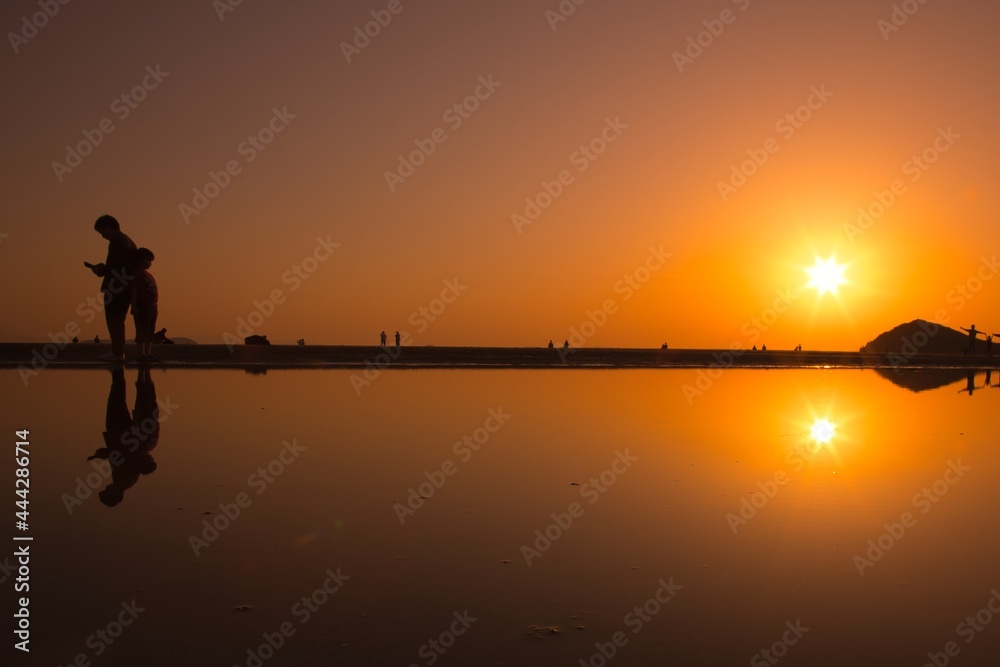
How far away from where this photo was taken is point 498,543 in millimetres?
6832

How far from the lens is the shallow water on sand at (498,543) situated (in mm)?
4844

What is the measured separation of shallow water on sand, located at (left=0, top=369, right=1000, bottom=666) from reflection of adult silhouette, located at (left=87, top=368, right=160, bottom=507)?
74 mm

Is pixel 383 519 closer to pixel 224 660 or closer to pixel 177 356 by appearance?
pixel 224 660

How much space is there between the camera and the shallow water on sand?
15.9 ft

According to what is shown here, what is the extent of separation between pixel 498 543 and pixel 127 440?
6661mm

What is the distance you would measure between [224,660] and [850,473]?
8.42 m

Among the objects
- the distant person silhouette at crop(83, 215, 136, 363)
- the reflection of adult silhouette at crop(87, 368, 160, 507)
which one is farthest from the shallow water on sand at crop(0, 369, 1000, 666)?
the distant person silhouette at crop(83, 215, 136, 363)

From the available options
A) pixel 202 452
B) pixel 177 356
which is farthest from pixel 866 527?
pixel 177 356

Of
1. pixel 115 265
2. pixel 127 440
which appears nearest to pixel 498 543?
pixel 127 440

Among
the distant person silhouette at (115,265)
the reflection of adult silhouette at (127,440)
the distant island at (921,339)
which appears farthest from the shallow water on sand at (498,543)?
the distant island at (921,339)

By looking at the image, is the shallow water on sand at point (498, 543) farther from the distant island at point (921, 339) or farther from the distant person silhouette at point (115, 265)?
the distant island at point (921, 339)

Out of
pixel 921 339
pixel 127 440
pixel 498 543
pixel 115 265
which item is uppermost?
pixel 921 339

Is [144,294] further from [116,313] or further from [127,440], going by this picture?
[127,440]

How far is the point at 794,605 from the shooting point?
18.2 ft
